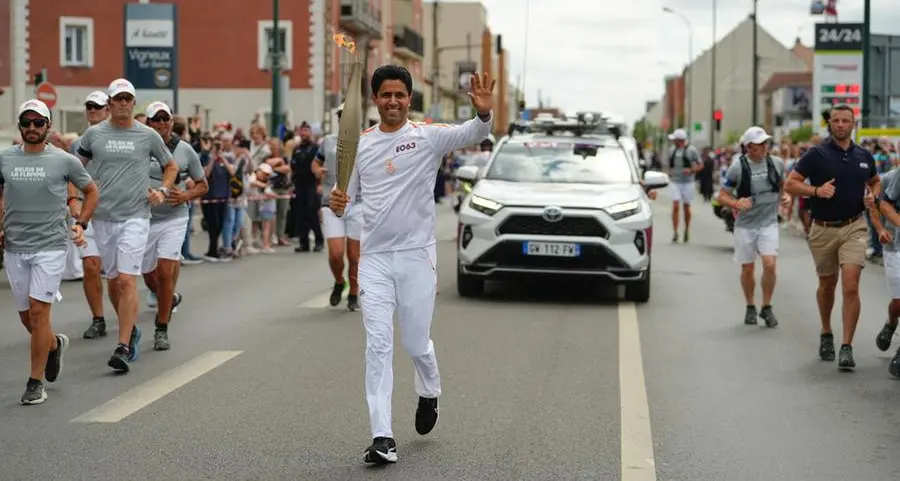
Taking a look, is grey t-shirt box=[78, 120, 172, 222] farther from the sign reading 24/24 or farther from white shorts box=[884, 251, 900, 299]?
the sign reading 24/24

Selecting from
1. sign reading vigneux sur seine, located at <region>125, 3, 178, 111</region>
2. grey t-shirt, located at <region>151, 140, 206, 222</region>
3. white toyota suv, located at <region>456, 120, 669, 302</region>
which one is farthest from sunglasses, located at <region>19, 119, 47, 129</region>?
sign reading vigneux sur seine, located at <region>125, 3, 178, 111</region>

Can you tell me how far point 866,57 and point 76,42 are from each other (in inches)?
1294

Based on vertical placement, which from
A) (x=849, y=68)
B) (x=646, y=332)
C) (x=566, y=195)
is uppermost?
(x=849, y=68)

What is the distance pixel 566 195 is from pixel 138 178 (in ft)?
17.8

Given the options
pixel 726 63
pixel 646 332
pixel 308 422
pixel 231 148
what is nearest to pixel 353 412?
pixel 308 422

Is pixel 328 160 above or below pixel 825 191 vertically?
above

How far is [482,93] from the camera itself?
6855 mm

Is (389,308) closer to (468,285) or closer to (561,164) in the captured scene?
(468,285)

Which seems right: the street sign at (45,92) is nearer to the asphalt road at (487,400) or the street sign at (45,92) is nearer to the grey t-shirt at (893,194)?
the asphalt road at (487,400)

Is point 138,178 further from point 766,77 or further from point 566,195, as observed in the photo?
point 766,77

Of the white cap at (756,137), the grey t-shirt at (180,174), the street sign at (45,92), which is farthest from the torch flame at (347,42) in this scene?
the street sign at (45,92)

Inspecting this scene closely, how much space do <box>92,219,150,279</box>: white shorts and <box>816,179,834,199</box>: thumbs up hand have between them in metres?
4.61

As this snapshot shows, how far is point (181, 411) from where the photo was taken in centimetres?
817

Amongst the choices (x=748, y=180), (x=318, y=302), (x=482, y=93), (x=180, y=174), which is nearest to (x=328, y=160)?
(x=318, y=302)
